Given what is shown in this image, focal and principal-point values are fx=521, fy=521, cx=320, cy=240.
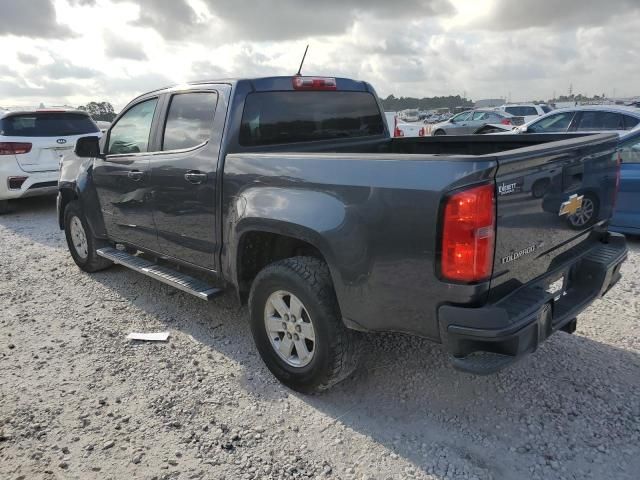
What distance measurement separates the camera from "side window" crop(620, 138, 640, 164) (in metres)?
6.03

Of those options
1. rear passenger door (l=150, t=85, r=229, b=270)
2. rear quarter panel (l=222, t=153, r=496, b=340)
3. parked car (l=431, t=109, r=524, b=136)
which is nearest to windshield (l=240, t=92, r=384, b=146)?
rear passenger door (l=150, t=85, r=229, b=270)

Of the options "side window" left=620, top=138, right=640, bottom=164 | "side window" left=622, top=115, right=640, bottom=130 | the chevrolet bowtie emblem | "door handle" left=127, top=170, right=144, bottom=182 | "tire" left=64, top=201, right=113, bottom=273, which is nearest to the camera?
the chevrolet bowtie emblem

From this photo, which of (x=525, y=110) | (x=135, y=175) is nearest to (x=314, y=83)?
(x=135, y=175)

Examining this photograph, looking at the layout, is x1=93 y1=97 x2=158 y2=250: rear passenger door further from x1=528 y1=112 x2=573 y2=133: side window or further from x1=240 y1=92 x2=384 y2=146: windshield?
x1=528 y1=112 x2=573 y2=133: side window

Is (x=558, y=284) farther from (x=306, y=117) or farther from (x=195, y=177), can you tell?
(x=195, y=177)

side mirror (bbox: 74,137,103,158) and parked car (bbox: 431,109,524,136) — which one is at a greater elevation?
side mirror (bbox: 74,137,103,158)

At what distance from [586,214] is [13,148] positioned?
27.5 feet

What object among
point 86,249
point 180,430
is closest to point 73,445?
point 180,430

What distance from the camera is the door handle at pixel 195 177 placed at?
3.61 meters

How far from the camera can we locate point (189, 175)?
3.73m

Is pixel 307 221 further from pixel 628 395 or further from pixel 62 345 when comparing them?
pixel 62 345

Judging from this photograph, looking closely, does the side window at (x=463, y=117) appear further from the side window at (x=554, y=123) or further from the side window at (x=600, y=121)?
the side window at (x=600, y=121)

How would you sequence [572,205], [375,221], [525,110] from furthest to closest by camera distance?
[525,110], [572,205], [375,221]

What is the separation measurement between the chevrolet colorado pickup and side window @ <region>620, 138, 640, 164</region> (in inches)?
118
